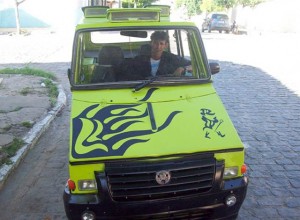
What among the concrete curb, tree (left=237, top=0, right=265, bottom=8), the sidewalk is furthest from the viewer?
tree (left=237, top=0, right=265, bottom=8)

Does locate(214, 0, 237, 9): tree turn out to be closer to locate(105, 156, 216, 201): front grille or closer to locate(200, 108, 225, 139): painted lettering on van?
locate(200, 108, 225, 139): painted lettering on van

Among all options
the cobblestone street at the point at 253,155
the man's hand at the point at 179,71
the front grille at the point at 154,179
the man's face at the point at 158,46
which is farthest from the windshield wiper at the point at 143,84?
the cobblestone street at the point at 253,155

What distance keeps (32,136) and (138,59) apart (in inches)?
107

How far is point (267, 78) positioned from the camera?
11.2 meters

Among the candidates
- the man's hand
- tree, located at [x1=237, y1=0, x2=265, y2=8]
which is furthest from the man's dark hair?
tree, located at [x1=237, y1=0, x2=265, y2=8]

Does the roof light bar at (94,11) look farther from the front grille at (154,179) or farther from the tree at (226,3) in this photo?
the tree at (226,3)

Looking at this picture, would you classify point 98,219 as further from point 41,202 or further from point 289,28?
point 289,28

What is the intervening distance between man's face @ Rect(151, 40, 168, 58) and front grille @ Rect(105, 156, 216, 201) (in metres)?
1.85

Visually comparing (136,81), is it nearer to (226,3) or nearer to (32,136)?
(32,136)

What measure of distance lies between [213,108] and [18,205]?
2629mm

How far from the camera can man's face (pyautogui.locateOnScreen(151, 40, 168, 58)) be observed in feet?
15.0

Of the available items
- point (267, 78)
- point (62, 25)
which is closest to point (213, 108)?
point (267, 78)

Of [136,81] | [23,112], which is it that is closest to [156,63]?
[136,81]

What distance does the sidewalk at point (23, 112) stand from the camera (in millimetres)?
5745
